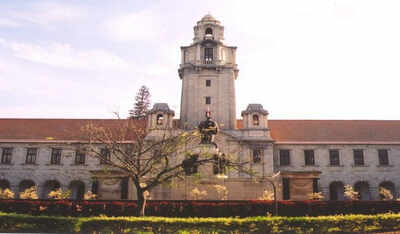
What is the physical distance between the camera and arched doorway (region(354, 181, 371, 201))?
123 feet

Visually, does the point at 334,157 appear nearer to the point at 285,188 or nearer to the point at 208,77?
the point at 285,188

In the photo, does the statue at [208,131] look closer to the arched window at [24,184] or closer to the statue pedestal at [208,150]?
the statue pedestal at [208,150]

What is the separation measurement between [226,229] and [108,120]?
3003cm

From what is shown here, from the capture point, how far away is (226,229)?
52.1ft

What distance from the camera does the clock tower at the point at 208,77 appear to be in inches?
1484

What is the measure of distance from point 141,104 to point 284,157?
108ft

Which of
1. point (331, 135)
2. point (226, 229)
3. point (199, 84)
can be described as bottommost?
point (226, 229)

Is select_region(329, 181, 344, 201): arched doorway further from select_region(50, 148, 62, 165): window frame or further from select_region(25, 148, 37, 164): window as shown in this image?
select_region(25, 148, 37, 164): window

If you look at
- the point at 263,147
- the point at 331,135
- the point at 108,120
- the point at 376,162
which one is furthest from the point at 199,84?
the point at 376,162

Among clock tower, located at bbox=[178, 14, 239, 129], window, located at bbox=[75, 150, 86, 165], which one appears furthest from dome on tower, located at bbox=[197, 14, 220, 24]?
window, located at bbox=[75, 150, 86, 165]

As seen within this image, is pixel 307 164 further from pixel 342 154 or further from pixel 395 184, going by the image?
pixel 395 184

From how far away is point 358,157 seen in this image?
37.7m

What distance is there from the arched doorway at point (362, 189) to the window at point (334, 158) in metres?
3.10

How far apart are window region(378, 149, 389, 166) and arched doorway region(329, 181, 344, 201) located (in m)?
5.06
